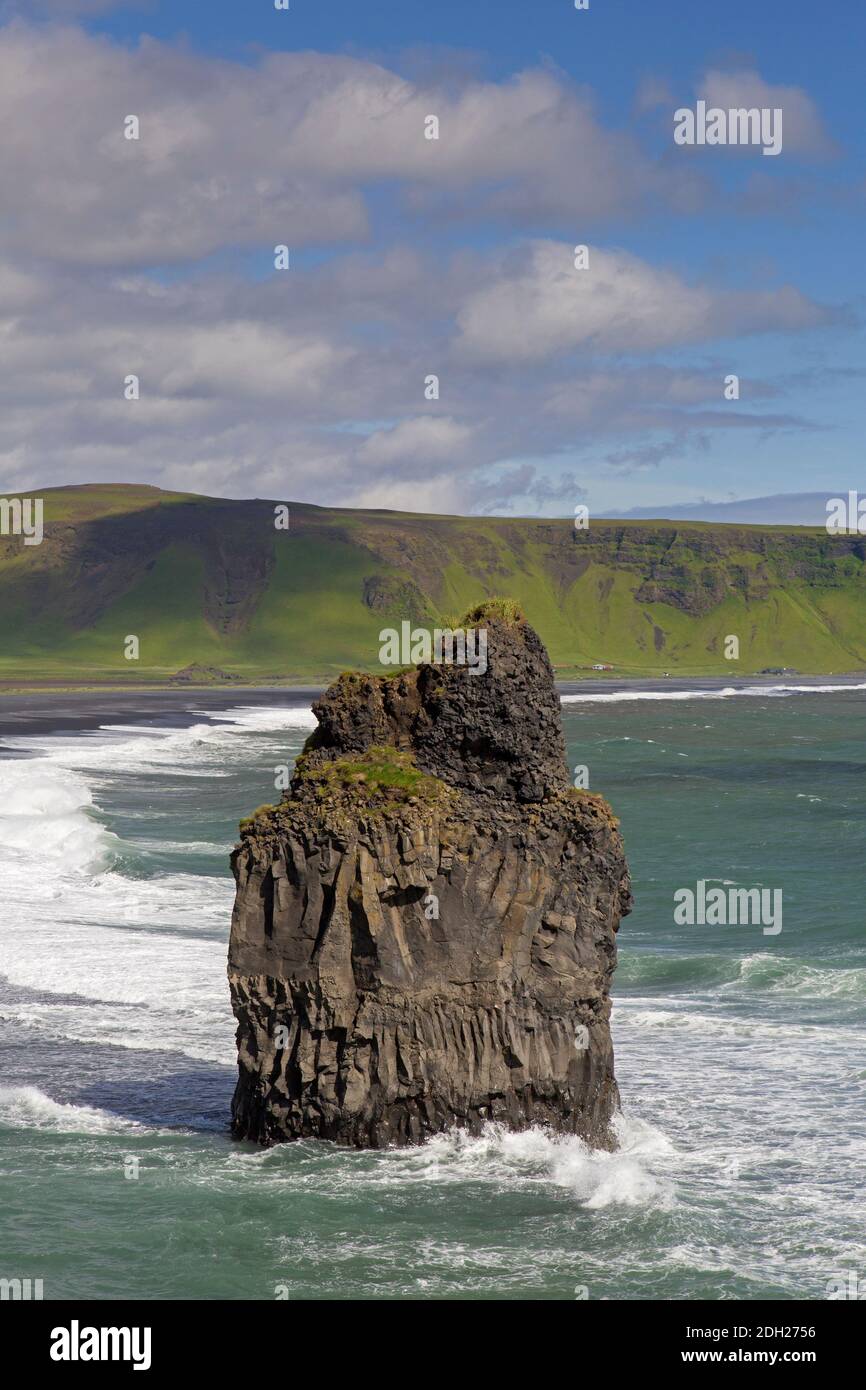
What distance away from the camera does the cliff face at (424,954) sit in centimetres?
1962

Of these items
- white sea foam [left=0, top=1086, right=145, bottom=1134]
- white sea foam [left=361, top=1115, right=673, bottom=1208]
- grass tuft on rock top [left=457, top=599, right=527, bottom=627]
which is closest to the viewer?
white sea foam [left=361, top=1115, right=673, bottom=1208]

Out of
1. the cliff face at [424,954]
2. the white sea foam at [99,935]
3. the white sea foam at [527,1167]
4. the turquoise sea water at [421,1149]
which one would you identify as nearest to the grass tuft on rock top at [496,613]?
the cliff face at [424,954]

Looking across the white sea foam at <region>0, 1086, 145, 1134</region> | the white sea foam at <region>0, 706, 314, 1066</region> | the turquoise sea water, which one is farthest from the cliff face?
the white sea foam at <region>0, 706, 314, 1066</region>

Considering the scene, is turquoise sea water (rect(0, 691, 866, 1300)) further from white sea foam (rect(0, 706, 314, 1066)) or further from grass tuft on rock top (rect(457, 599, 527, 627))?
grass tuft on rock top (rect(457, 599, 527, 627))

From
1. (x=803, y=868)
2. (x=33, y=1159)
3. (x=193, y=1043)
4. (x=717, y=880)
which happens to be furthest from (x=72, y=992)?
(x=803, y=868)

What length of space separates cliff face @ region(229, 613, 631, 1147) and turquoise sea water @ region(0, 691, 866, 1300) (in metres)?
0.60

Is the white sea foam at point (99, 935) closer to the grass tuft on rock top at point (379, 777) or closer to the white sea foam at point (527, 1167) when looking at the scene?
the white sea foam at point (527, 1167)

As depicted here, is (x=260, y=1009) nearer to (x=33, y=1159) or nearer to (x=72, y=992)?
(x=33, y=1159)

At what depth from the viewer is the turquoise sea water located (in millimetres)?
16828

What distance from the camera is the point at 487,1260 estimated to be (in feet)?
55.3

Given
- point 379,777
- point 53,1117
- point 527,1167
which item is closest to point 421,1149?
point 527,1167

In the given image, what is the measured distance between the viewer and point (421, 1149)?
19641 millimetres

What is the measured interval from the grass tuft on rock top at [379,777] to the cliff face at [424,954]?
3 cm
